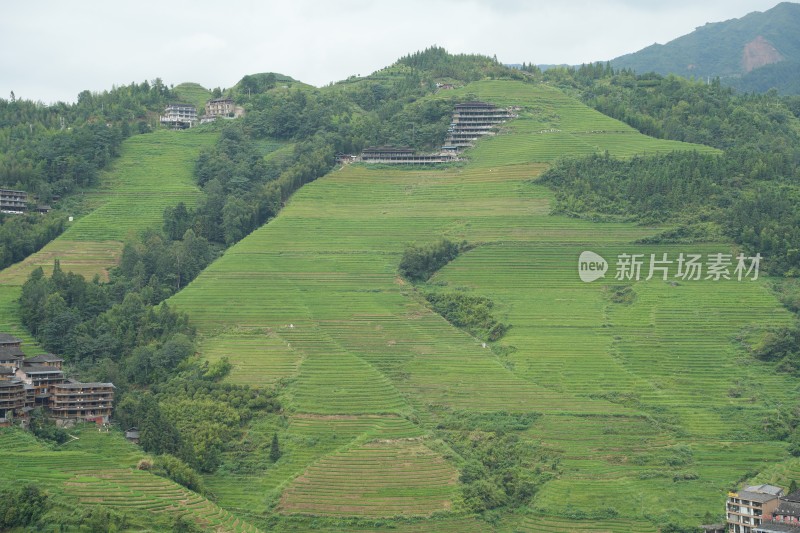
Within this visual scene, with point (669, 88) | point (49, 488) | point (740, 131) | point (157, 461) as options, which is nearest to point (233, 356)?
point (157, 461)

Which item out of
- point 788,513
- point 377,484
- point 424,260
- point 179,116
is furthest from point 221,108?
point 788,513

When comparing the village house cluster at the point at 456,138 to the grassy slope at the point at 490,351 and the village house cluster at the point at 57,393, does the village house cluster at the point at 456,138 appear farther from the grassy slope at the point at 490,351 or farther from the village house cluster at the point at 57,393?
the village house cluster at the point at 57,393

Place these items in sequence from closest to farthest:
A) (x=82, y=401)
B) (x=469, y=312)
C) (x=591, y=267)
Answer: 1. (x=82, y=401)
2. (x=469, y=312)
3. (x=591, y=267)

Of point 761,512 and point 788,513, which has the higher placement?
point 788,513

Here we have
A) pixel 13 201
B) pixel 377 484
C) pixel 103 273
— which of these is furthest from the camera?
pixel 13 201

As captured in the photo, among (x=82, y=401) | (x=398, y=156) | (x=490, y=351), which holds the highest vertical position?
(x=398, y=156)

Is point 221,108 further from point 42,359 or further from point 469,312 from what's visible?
point 42,359
